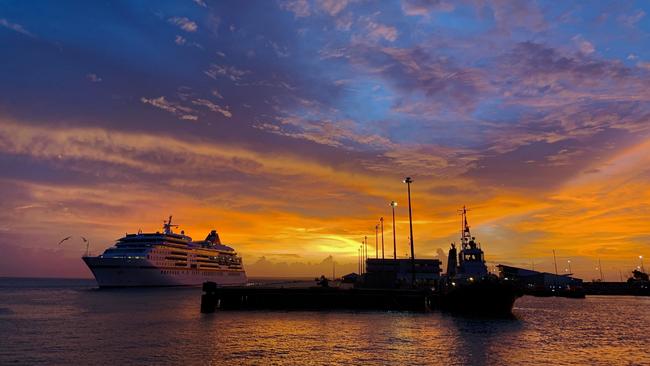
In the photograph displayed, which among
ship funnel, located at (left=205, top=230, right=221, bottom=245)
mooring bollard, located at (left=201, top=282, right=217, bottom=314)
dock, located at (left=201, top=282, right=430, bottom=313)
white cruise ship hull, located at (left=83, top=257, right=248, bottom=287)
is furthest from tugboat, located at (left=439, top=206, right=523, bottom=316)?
ship funnel, located at (left=205, top=230, right=221, bottom=245)

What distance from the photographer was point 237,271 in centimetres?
19625

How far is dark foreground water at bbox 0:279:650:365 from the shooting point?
107 ft

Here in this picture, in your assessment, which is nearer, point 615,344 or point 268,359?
point 268,359

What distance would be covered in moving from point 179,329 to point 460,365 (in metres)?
30.9

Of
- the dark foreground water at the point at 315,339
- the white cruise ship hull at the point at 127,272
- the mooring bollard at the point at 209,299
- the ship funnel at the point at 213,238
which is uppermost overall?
the ship funnel at the point at 213,238

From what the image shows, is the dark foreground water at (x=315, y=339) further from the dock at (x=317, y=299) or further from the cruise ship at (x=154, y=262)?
the cruise ship at (x=154, y=262)

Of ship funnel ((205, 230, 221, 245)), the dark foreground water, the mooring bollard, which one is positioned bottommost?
the dark foreground water

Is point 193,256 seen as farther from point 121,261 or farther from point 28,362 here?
point 28,362

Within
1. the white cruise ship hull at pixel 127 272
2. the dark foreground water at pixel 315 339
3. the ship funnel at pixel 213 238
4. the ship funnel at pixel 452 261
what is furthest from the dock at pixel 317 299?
the ship funnel at pixel 213 238

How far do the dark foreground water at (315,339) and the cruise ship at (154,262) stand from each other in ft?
247

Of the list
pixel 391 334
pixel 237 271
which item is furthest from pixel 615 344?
pixel 237 271

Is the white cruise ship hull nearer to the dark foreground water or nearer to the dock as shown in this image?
the dark foreground water

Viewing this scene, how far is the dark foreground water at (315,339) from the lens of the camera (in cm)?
3266

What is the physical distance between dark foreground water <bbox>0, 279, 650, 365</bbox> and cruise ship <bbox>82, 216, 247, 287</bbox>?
75239 millimetres
